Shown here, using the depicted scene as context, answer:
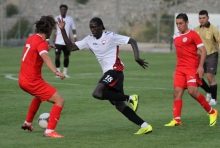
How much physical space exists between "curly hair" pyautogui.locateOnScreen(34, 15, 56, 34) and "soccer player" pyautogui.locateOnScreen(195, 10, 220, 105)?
5.26 meters

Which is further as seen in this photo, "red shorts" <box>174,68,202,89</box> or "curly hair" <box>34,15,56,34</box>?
"red shorts" <box>174,68,202,89</box>

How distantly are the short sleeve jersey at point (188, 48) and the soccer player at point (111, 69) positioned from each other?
52.7 inches

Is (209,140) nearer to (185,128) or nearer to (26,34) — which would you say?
(185,128)

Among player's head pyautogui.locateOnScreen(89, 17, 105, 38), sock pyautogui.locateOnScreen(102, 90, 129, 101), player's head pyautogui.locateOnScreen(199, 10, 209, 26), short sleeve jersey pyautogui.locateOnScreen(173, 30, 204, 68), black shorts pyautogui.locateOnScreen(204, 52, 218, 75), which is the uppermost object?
player's head pyautogui.locateOnScreen(89, 17, 105, 38)

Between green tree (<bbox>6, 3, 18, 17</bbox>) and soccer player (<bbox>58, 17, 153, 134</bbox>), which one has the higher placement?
soccer player (<bbox>58, 17, 153, 134</bbox>)

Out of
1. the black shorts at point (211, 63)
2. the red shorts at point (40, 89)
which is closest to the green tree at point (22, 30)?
the black shorts at point (211, 63)

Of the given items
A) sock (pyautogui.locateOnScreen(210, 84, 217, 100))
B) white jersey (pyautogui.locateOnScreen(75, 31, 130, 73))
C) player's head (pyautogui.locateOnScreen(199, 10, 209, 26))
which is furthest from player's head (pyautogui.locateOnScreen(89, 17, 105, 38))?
sock (pyautogui.locateOnScreen(210, 84, 217, 100))

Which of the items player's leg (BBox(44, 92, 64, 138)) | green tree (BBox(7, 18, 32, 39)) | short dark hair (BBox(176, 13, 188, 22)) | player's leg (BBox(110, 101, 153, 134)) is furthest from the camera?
green tree (BBox(7, 18, 32, 39))

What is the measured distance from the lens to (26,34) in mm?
43625

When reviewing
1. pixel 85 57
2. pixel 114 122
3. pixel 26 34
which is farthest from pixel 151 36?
pixel 114 122

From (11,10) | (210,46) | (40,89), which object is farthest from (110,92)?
(11,10)

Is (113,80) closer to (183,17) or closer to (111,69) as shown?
(111,69)

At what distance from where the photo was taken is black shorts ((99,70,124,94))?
35.9 feet

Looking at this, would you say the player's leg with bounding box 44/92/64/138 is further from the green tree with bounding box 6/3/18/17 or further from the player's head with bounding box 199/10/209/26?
the green tree with bounding box 6/3/18/17
